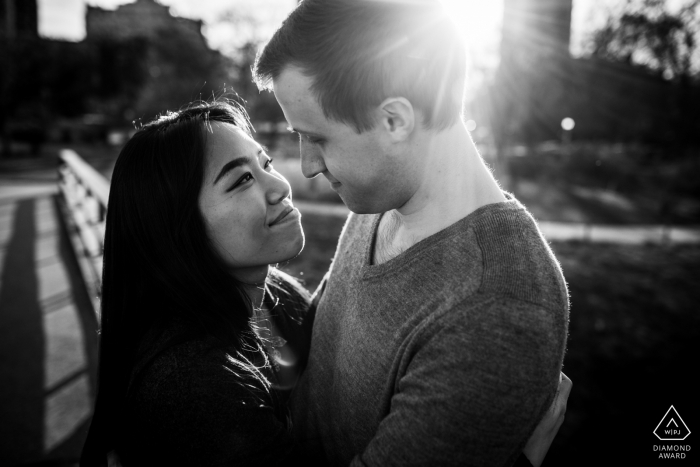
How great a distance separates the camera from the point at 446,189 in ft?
5.21

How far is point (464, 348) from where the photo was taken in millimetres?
1210

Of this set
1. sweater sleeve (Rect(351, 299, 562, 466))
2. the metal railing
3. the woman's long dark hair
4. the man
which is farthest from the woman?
the metal railing

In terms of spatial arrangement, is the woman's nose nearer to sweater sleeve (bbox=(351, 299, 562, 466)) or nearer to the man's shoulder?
the man's shoulder

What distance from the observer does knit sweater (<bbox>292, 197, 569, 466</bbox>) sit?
3.90 ft

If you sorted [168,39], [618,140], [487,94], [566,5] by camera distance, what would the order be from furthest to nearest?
[168,39]
[618,140]
[487,94]
[566,5]

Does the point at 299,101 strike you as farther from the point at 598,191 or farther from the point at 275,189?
the point at 598,191

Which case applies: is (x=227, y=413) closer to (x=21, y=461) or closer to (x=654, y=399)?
(x=21, y=461)

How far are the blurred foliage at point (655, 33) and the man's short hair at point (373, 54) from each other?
24.4 feet

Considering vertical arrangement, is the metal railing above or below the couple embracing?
below

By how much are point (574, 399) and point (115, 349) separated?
4.15 metres

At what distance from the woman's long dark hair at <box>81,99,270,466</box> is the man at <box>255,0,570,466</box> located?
0.44 metres

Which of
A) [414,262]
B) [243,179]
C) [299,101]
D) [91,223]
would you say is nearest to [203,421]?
[414,262]

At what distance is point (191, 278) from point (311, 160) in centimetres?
66

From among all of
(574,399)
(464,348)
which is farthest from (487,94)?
(464,348)
